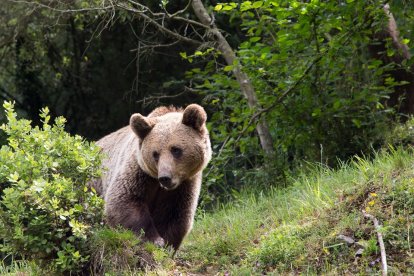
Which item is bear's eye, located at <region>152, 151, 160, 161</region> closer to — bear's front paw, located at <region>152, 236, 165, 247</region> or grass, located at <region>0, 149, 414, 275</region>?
bear's front paw, located at <region>152, 236, 165, 247</region>

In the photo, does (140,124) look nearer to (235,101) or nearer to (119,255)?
(119,255)

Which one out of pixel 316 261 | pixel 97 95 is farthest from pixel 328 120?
pixel 97 95

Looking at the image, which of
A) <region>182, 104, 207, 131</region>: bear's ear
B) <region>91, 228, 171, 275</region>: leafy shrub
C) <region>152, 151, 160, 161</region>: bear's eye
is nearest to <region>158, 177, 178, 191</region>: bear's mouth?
<region>152, 151, 160, 161</region>: bear's eye

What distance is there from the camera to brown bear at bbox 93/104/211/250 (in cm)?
612

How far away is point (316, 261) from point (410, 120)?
13.0 feet

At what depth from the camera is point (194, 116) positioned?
643cm

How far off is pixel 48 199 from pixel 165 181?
1.10 m

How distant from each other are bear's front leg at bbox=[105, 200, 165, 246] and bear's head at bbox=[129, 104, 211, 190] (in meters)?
0.34

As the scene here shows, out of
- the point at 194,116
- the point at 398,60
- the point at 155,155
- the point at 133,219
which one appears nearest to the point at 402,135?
the point at 398,60

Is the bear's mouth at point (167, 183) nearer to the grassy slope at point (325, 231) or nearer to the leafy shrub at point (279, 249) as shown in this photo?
the grassy slope at point (325, 231)

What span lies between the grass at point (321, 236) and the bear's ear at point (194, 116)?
100 cm

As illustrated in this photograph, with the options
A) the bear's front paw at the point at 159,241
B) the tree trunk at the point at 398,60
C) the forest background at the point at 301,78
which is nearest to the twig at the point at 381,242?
the bear's front paw at the point at 159,241

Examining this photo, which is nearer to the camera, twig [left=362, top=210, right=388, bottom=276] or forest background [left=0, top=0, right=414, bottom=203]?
twig [left=362, top=210, right=388, bottom=276]

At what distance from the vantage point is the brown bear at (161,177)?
612 cm
